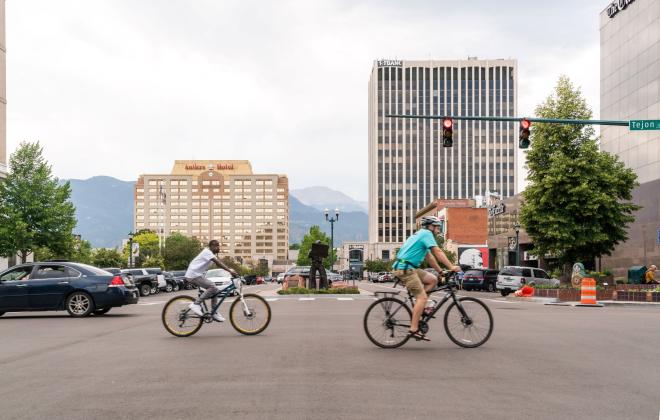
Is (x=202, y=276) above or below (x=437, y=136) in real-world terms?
below

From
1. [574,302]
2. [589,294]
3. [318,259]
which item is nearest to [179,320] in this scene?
[589,294]

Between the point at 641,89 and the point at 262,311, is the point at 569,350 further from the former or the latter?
the point at 641,89

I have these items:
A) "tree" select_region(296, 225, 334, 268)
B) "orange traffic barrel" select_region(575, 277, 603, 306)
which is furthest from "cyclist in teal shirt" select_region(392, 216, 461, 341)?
"tree" select_region(296, 225, 334, 268)

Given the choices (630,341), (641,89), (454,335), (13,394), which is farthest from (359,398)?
(641,89)

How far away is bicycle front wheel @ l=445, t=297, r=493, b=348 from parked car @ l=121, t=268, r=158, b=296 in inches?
1315

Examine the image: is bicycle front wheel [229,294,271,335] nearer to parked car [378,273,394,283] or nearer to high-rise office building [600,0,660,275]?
high-rise office building [600,0,660,275]

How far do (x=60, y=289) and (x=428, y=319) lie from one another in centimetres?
1130

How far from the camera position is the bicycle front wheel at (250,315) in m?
12.7

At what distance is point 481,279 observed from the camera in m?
46.2

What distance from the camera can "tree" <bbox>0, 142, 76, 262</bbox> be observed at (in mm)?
43594

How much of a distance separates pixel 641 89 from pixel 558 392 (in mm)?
46342

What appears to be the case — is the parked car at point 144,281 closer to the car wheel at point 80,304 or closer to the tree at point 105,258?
the car wheel at point 80,304

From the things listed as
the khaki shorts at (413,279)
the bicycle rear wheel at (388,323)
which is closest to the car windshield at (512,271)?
the bicycle rear wheel at (388,323)

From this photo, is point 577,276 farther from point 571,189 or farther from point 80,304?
point 80,304
